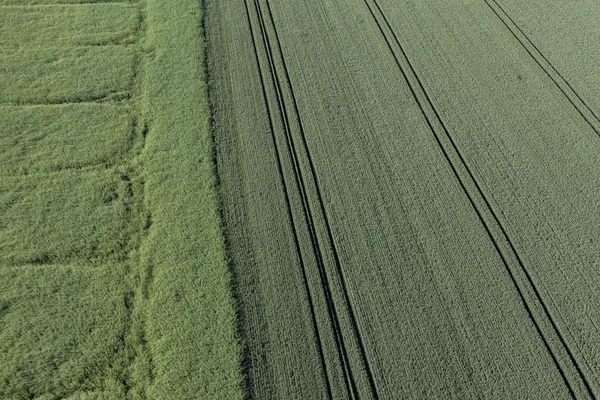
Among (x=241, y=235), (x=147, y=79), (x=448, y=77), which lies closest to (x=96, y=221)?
(x=241, y=235)

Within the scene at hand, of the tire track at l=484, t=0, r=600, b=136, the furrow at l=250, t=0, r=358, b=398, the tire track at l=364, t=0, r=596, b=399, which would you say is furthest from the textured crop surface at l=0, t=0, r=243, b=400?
the tire track at l=484, t=0, r=600, b=136

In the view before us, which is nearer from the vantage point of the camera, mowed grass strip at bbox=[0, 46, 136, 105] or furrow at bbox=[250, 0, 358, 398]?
furrow at bbox=[250, 0, 358, 398]

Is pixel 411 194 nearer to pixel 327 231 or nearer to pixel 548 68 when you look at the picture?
pixel 327 231

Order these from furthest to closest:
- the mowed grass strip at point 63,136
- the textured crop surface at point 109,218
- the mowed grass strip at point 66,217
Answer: the mowed grass strip at point 63,136 < the mowed grass strip at point 66,217 < the textured crop surface at point 109,218

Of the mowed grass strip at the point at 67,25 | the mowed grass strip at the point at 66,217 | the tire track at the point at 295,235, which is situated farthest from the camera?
the mowed grass strip at the point at 67,25

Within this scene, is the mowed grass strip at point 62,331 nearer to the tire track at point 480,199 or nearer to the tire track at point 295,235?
the tire track at point 295,235

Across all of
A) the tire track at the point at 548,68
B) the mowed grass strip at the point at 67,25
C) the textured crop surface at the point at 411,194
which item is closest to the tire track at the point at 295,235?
the textured crop surface at the point at 411,194

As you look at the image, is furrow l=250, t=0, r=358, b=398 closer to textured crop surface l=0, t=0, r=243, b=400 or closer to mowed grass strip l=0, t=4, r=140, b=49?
textured crop surface l=0, t=0, r=243, b=400

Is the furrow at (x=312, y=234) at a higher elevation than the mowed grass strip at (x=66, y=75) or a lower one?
lower
